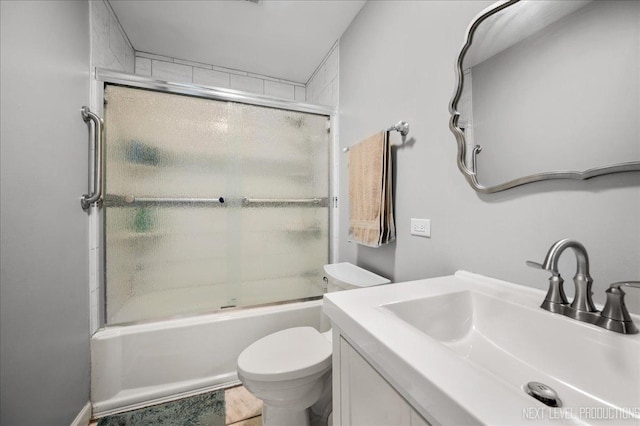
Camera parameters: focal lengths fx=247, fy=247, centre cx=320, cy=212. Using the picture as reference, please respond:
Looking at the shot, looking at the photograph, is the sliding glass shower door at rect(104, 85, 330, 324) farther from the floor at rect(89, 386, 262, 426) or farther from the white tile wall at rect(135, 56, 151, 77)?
the white tile wall at rect(135, 56, 151, 77)

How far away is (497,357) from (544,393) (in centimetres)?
17

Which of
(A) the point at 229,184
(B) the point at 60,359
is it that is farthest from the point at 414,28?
(B) the point at 60,359

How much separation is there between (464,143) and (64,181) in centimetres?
163

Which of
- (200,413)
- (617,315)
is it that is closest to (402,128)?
(617,315)

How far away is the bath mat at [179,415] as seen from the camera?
118 cm

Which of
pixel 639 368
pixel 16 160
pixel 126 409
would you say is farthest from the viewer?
pixel 126 409

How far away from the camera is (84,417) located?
115 cm

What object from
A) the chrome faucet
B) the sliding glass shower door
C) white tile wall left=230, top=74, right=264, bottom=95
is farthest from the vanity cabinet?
white tile wall left=230, top=74, right=264, bottom=95

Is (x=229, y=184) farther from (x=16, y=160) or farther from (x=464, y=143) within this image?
(x=464, y=143)

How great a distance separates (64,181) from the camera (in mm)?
1053

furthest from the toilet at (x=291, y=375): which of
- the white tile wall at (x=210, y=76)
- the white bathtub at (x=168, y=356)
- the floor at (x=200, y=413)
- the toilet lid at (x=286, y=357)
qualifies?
the white tile wall at (x=210, y=76)

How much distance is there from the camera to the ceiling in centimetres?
159

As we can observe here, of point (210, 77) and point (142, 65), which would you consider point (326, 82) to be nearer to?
point (210, 77)

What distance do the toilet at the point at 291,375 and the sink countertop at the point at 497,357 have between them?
1.42ft
